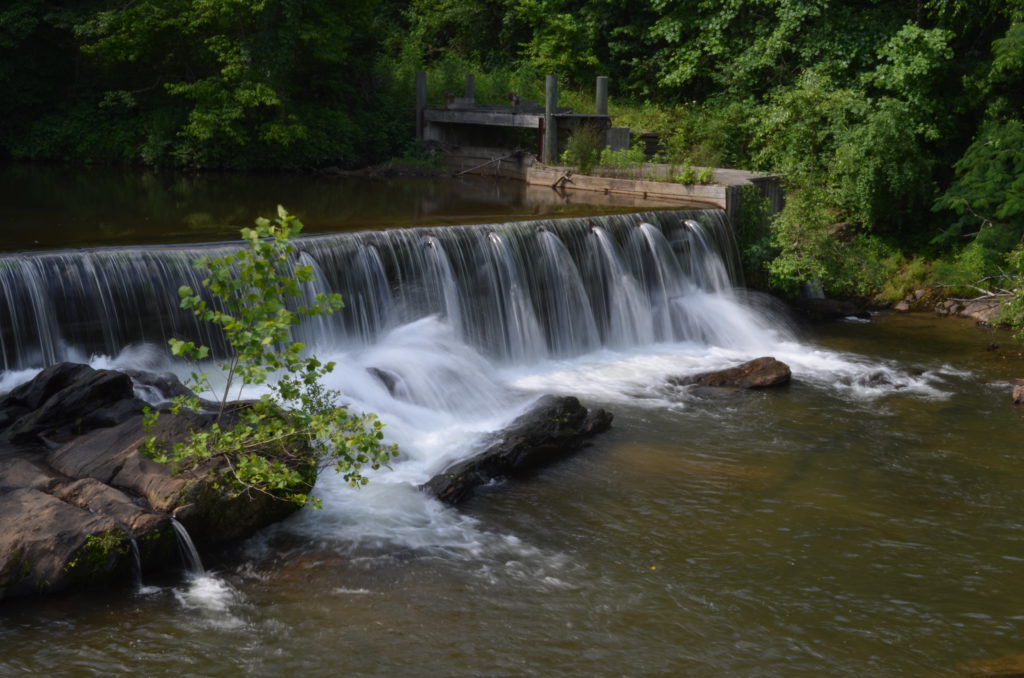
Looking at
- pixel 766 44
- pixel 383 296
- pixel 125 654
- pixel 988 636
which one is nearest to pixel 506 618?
pixel 125 654

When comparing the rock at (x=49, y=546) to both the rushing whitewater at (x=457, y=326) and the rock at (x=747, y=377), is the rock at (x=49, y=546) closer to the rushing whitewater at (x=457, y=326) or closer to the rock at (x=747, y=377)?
the rushing whitewater at (x=457, y=326)

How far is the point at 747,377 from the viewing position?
47.1ft

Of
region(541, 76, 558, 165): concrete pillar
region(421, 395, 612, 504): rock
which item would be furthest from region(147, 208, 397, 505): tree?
region(541, 76, 558, 165): concrete pillar

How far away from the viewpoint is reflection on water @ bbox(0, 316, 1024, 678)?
7.46 meters

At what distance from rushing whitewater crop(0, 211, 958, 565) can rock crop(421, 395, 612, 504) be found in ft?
0.94

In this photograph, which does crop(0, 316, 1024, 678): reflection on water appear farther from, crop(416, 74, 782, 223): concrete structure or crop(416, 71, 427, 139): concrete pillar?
crop(416, 71, 427, 139): concrete pillar

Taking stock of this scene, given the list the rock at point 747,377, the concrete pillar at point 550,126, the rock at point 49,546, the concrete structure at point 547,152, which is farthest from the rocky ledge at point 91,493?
the concrete pillar at point 550,126

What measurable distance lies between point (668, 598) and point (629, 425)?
14.3 ft

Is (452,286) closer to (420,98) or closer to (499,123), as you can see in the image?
(499,123)

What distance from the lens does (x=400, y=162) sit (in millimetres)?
27438

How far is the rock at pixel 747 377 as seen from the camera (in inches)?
562

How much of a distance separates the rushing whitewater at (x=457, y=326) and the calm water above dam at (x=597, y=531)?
0.17ft

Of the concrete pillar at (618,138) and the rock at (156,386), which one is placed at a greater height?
the concrete pillar at (618,138)

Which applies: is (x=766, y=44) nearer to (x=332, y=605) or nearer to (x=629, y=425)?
(x=629, y=425)
